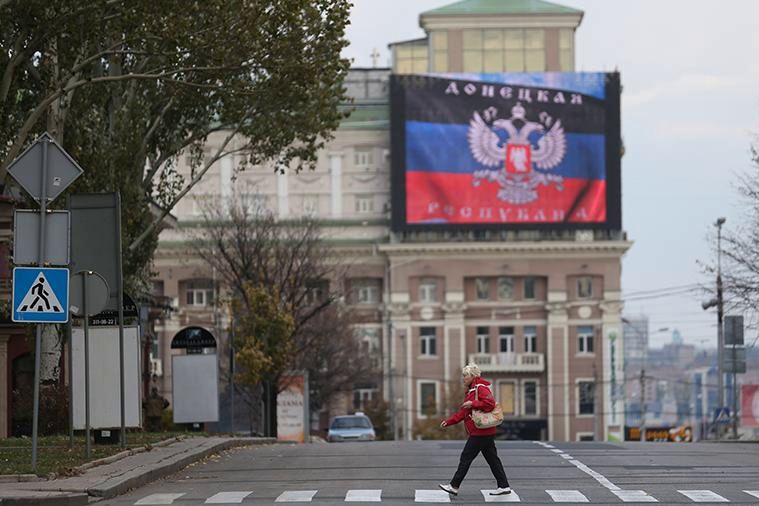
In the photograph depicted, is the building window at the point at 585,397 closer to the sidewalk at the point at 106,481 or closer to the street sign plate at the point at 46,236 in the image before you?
the sidewalk at the point at 106,481

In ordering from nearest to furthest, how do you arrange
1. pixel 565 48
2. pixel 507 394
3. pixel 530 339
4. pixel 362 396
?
pixel 362 396 < pixel 507 394 < pixel 530 339 < pixel 565 48

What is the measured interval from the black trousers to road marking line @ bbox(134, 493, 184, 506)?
288 cm

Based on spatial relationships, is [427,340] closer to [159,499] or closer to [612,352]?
[612,352]

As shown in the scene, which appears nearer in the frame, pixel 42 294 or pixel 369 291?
pixel 42 294

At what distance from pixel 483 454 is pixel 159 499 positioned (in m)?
3.40

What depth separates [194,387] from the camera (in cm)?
4362

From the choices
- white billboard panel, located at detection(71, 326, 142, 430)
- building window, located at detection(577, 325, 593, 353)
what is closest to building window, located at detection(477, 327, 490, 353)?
building window, located at detection(577, 325, 593, 353)

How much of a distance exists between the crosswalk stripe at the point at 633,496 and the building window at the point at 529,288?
106 m

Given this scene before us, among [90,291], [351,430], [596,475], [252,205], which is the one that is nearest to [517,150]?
[252,205]

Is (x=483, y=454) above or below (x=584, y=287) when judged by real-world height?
below

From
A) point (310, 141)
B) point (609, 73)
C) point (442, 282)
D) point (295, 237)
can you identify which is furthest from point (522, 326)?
point (310, 141)

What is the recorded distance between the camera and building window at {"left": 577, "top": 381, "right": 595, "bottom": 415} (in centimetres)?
12281

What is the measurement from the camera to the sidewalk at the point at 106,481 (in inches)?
697

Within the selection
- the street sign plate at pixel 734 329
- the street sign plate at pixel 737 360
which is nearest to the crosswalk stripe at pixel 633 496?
the street sign plate at pixel 734 329
